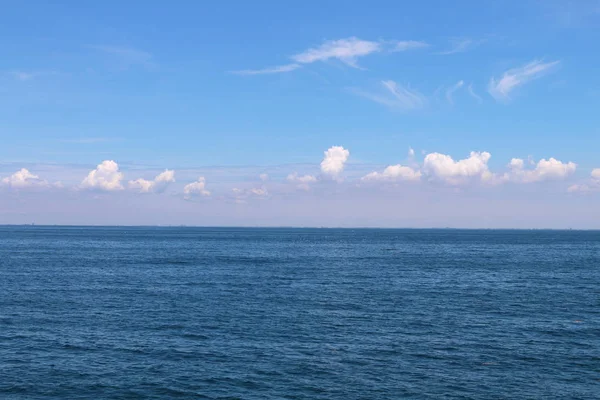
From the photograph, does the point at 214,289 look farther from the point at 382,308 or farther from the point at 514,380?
the point at 514,380

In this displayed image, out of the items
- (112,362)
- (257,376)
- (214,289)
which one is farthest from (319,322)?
(214,289)

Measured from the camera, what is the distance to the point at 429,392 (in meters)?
42.8

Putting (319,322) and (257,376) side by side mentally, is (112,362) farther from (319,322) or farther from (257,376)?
(319,322)

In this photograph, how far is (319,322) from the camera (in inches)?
2650

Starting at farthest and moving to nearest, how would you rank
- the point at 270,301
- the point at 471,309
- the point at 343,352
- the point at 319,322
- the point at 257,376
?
the point at 270,301, the point at 471,309, the point at 319,322, the point at 343,352, the point at 257,376

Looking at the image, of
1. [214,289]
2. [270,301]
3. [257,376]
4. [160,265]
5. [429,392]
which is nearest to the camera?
[429,392]

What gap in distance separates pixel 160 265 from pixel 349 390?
107595 mm

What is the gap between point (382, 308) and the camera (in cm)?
7669

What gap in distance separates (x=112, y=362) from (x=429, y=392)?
2908cm

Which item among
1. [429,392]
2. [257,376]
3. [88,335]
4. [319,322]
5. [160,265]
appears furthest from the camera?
[160,265]

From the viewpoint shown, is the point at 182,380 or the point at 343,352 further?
the point at 343,352

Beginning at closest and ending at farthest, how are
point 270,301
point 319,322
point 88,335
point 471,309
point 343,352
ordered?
point 343,352, point 88,335, point 319,322, point 471,309, point 270,301

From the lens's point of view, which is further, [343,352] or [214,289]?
[214,289]

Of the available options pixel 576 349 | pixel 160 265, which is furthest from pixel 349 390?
pixel 160 265
